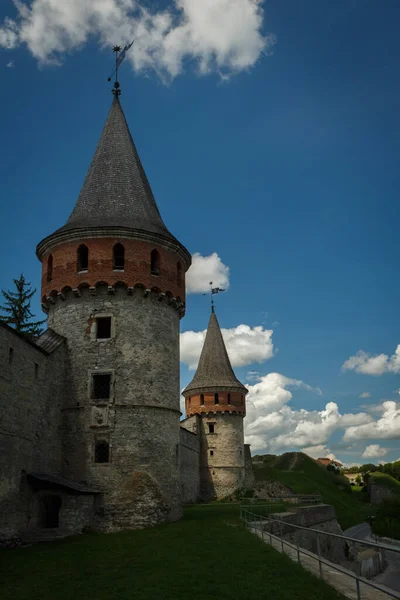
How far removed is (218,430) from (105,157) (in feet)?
90.6

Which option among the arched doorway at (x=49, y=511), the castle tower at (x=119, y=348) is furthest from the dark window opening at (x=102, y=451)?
the arched doorway at (x=49, y=511)

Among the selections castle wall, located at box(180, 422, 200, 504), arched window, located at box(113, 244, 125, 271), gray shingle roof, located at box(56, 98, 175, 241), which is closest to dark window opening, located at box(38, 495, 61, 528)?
arched window, located at box(113, 244, 125, 271)

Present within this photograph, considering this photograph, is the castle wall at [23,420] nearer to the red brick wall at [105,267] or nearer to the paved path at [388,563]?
the red brick wall at [105,267]

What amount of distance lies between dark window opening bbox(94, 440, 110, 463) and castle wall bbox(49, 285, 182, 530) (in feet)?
0.43

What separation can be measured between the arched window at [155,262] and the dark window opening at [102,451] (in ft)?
23.4

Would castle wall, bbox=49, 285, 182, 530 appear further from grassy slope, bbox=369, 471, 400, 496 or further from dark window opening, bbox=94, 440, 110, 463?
grassy slope, bbox=369, 471, 400, 496

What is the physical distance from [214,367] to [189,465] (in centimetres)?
1063

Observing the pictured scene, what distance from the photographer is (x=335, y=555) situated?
96.1ft

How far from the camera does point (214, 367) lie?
1903 inches

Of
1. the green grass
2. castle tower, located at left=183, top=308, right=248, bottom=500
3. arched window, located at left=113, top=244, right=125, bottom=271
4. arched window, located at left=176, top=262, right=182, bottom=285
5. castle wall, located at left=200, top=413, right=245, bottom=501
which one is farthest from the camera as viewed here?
castle tower, located at left=183, top=308, right=248, bottom=500

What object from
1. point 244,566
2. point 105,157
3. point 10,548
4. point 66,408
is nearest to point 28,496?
point 10,548

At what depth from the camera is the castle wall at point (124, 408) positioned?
19.9 meters

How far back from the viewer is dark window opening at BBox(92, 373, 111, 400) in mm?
21016

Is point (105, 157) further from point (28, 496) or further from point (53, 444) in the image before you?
point (28, 496)
